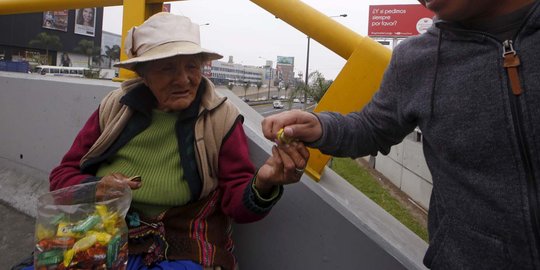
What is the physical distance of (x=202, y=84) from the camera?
179 centimetres

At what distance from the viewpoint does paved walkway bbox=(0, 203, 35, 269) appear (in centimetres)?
223

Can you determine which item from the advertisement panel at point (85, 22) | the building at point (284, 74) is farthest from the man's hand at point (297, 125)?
the building at point (284, 74)

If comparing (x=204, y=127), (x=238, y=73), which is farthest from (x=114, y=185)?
(x=238, y=73)

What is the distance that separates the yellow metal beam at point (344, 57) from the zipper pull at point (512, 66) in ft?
2.28

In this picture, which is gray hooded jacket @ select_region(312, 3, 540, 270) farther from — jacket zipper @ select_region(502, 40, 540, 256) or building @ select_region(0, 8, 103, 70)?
building @ select_region(0, 8, 103, 70)

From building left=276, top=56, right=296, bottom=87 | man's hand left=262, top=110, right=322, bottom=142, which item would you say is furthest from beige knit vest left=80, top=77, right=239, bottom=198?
building left=276, top=56, right=296, bottom=87

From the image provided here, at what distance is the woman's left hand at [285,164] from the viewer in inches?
50.7

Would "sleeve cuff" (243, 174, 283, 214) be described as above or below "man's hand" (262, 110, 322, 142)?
below

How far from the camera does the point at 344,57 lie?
181 centimetres

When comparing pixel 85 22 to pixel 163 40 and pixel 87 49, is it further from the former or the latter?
pixel 163 40

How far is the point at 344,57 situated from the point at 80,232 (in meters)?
1.31

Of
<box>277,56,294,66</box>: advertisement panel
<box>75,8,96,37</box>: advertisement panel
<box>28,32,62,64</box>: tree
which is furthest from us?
<box>277,56,294,66</box>: advertisement panel

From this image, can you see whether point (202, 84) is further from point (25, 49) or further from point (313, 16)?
point (25, 49)

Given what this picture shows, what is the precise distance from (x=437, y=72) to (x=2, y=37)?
52.5 metres
